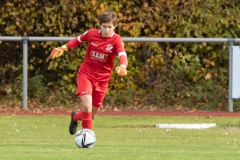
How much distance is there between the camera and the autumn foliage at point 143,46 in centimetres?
1702

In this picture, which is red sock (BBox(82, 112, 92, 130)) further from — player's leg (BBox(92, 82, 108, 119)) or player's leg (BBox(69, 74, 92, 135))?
player's leg (BBox(92, 82, 108, 119))

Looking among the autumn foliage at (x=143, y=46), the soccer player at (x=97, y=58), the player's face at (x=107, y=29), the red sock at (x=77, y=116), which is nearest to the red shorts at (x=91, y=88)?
the soccer player at (x=97, y=58)

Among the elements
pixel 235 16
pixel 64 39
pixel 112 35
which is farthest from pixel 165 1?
pixel 112 35

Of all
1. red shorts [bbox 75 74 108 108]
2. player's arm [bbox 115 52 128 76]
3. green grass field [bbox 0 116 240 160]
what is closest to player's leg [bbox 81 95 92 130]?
red shorts [bbox 75 74 108 108]

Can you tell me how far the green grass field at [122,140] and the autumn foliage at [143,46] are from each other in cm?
222

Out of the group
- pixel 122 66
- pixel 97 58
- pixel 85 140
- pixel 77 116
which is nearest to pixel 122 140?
pixel 77 116

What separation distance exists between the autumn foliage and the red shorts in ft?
19.6

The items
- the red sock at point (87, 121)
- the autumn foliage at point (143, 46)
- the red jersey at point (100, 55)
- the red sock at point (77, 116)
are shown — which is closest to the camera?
the red sock at point (87, 121)

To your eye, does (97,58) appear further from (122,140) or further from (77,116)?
(122,140)

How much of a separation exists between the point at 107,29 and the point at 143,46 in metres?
6.74

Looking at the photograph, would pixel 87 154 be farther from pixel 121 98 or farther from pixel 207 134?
pixel 121 98

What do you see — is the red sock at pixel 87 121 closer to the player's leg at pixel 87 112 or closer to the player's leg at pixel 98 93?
the player's leg at pixel 87 112

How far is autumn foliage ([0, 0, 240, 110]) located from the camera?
55.8ft

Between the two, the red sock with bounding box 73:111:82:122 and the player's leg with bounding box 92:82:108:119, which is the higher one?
the player's leg with bounding box 92:82:108:119
